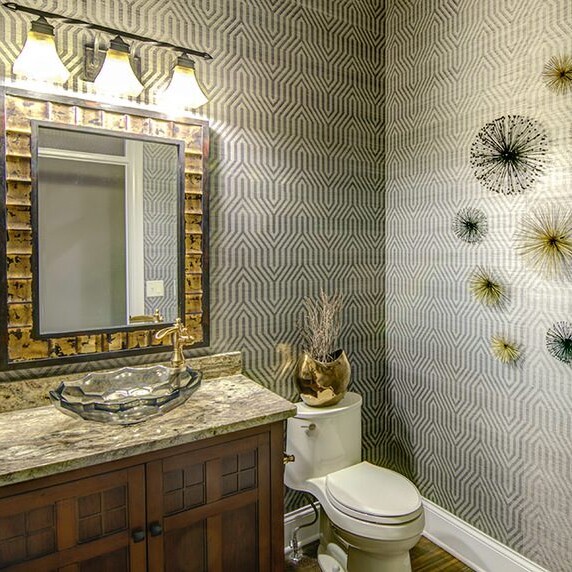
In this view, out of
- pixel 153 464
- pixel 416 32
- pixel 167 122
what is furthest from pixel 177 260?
pixel 416 32

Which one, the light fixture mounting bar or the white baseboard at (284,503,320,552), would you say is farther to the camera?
the white baseboard at (284,503,320,552)

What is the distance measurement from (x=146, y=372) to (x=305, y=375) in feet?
A: 2.27

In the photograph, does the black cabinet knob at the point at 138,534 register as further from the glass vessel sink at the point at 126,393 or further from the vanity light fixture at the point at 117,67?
the vanity light fixture at the point at 117,67

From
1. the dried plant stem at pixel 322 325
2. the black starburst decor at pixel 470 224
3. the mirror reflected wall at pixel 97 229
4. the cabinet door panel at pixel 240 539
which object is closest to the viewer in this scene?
the cabinet door panel at pixel 240 539

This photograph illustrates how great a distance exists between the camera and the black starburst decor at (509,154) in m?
1.77

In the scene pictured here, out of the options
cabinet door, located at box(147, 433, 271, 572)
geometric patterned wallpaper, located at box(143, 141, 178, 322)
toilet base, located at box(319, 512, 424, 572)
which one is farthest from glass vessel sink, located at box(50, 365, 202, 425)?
toilet base, located at box(319, 512, 424, 572)

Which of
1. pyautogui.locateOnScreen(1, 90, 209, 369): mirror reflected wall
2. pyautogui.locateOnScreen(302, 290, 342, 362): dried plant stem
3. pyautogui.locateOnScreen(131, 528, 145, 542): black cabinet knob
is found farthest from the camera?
pyautogui.locateOnScreen(302, 290, 342, 362): dried plant stem

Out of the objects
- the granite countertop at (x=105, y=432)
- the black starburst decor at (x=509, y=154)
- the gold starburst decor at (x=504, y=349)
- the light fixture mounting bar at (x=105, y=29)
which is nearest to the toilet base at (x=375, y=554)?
the granite countertop at (x=105, y=432)

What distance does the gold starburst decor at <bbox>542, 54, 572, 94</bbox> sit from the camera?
5.46 feet

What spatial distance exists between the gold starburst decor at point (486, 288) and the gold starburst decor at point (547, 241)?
16 centimetres

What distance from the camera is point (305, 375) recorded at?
2.00 metres

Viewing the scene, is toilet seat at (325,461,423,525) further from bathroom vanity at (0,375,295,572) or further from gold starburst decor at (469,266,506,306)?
gold starburst decor at (469,266,506,306)

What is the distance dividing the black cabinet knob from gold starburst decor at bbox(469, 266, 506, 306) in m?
1.60

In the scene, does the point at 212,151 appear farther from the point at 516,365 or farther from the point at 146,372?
the point at 516,365
